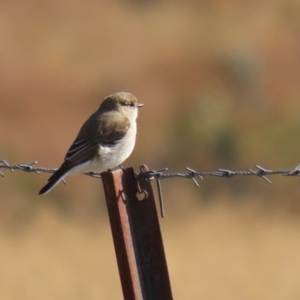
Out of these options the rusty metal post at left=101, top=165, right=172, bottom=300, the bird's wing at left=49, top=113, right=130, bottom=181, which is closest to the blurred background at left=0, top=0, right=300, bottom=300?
the bird's wing at left=49, top=113, right=130, bottom=181

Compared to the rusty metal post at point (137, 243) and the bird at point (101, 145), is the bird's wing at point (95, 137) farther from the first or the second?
the rusty metal post at point (137, 243)

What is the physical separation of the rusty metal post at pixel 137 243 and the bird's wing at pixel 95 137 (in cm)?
217

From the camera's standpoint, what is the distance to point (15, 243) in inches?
552

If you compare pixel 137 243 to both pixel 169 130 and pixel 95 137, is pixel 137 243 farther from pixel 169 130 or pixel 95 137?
pixel 169 130

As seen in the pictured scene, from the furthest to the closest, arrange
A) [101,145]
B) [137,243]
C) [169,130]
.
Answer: [169,130]
[101,145]
[137,243]

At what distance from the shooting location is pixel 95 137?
6898 millimetres

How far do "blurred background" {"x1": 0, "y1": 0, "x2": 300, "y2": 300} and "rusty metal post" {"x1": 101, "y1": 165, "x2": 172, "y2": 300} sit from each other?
22.6ft

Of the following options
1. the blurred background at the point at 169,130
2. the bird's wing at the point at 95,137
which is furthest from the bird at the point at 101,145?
the blurred background at the point at 169,130

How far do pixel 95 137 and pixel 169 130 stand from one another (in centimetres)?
1412

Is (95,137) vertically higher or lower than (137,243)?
higher

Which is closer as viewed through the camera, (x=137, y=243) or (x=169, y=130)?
(x=137, y=243)

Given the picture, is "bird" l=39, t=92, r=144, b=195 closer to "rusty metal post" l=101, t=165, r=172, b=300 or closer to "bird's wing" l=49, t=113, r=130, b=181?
"bird's wing" l=49, t=113, r=130, b=181

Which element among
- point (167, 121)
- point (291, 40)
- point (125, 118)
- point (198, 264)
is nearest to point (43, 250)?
point (198, 264)

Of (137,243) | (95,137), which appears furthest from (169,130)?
(137,243)
